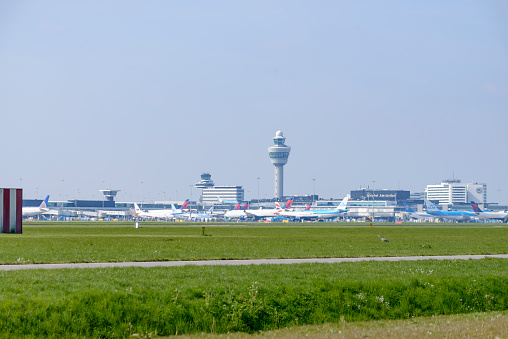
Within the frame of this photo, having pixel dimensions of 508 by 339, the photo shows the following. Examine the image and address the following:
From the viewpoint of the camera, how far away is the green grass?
18.7 meters

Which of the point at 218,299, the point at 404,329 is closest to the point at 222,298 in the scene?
the point at 218,299

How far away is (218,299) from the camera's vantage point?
20656mm

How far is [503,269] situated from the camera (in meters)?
31.2

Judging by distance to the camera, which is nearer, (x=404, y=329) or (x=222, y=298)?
(x=404, y=329)

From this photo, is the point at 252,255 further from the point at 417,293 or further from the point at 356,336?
the point at 356,336

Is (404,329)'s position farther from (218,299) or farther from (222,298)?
(218,299)

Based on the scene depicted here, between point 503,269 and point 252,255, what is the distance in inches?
604

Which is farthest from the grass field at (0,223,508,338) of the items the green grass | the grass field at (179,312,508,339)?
the grass field at (179,312,508,339)

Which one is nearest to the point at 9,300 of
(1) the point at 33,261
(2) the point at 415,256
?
(1) the point at 33,261

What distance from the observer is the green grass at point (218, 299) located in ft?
61.3

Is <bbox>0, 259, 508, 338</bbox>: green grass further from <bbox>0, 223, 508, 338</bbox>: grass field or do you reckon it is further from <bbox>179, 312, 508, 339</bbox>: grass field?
<bbox>179, 312, 508, 339</bbox>: grass field

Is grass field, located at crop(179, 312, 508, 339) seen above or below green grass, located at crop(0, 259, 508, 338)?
below

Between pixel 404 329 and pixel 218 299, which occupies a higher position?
pixel 218 299

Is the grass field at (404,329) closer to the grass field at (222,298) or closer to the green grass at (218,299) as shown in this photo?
the grass field at (222,298)
